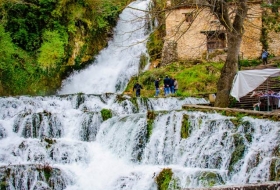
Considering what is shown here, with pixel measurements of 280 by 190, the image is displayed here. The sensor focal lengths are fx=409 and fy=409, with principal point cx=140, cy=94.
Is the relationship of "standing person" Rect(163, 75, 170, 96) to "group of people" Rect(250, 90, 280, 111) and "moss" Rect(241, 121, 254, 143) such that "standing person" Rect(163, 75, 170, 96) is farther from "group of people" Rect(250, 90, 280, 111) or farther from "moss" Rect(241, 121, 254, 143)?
"moss" Rect(241, 121, 254, 143)

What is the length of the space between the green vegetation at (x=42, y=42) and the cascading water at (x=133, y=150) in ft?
24.6

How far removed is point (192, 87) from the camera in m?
23.6

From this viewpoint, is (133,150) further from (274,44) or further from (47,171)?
(274,44)

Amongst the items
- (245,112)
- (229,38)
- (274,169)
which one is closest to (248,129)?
(245,112)

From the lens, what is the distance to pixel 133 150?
533 inches

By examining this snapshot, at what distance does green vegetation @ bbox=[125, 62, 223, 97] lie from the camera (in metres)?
23.5

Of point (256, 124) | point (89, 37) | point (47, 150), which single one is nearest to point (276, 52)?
point (89, 37)

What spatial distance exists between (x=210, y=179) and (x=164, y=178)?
1.27 metres

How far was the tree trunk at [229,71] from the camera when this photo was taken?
598 inches

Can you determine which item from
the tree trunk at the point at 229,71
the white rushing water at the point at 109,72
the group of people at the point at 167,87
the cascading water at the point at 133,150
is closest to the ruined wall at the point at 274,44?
the white rushing water at the point at 109,72

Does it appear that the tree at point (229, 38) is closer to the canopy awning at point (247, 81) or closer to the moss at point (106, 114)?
the canopy awning at point (247, 81)

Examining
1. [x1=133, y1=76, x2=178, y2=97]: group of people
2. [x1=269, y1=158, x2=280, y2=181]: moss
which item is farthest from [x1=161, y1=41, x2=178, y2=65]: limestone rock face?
[x1=269, y1=158, x2=280, y2=181]: moss

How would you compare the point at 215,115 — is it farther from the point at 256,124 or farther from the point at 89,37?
the point at 89,37

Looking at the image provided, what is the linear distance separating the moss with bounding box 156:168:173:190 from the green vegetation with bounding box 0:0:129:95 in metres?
15.0
